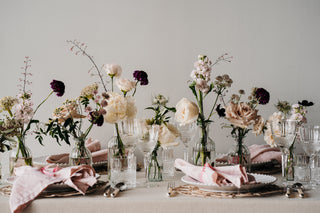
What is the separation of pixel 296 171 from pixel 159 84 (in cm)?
90

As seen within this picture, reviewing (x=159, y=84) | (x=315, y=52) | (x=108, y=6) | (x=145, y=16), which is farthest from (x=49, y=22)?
(x=315, y=52)

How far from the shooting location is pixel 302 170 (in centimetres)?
135

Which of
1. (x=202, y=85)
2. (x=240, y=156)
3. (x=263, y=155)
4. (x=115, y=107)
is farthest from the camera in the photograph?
(x=263, y=155)

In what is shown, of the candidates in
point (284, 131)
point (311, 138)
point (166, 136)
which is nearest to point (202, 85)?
point (166, 136)

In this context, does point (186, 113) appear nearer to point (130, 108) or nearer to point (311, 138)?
point (130, 108)

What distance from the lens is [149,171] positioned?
1.41 metres

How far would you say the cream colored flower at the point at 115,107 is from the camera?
1.29 metres

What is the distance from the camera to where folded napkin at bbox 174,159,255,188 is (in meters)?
1.14

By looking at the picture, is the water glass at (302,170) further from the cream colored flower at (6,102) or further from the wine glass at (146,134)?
the cream colored flower at (6,102)

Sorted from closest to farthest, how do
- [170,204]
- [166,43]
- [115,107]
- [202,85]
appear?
[170,204]
[115,107]
[202,85]
[166,43]

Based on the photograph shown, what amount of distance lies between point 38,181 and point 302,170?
974 millimetres

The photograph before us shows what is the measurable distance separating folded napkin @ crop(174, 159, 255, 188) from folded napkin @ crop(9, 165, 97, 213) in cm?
36

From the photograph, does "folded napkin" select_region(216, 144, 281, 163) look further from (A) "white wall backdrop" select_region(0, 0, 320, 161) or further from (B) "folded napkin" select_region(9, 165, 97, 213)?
(B) "folded napkin" select_region(9, 165, 97, 213)

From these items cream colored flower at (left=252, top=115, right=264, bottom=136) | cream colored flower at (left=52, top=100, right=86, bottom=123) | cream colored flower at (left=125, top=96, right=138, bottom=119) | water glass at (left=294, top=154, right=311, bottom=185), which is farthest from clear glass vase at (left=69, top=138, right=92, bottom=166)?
water glass at (left=294, top=154, right=311, bottom=185)
